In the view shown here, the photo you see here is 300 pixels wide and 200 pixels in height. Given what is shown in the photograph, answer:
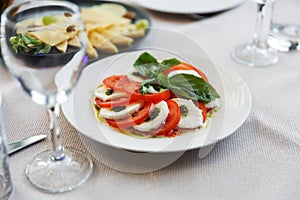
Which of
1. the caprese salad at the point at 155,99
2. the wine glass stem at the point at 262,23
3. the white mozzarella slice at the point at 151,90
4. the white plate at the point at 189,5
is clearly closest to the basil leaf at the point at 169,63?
the caprese salad at the point at 155,99

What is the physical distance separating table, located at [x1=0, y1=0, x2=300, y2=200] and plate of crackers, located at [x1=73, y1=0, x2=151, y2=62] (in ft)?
0.78

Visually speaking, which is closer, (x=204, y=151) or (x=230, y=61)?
(x=204, y=151)

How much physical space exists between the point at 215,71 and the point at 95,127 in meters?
0.34

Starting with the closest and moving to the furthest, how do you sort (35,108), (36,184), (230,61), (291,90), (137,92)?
(36,184)
(137,92)
(35,108)
(291,90)
(230,61)

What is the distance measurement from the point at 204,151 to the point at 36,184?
31cm

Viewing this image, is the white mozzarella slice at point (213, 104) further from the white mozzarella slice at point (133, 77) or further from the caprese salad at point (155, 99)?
the white mozzarella slice at point (133, 77)

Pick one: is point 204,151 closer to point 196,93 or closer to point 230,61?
point 196,93

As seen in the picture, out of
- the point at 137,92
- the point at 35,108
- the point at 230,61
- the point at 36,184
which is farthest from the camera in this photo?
the point at 230,61

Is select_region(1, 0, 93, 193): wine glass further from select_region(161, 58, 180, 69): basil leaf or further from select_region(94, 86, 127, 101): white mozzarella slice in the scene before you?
select_region(161, 58, 180, 69): basil leaf

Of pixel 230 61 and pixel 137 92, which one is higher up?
pixel 137 92

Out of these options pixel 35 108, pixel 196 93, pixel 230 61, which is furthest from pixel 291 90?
pixel 35 108

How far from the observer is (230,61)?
1.37 metres

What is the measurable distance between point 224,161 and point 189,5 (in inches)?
28.4

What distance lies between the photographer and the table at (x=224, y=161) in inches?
35.9
